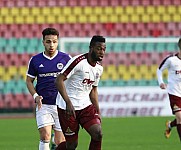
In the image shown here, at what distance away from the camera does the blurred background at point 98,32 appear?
875 inches

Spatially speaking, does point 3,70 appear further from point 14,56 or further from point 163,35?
point 163,35

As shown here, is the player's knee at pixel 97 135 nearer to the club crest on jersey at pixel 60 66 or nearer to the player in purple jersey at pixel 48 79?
the player in purple jersey at pixel 48 79

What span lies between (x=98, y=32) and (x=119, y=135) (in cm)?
977

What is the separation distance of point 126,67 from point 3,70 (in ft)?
14.3

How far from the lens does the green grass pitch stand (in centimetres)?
1183

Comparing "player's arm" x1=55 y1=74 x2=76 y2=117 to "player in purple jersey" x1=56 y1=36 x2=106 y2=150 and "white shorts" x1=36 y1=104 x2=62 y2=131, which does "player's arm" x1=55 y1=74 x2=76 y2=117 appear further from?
"white shorts" x1=36 y1=104 x2=62 y2=131

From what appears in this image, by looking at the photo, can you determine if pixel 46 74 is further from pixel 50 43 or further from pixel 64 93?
pixel 64 93

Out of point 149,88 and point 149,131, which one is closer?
point 149,131

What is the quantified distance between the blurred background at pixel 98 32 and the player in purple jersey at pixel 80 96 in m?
13.6

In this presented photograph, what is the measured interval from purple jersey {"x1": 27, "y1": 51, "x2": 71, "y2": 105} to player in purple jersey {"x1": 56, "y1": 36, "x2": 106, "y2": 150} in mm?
720

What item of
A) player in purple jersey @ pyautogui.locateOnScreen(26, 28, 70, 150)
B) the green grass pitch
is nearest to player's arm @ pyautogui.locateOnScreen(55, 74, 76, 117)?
player in purple jersey @ pyautogui.locateOnScreen(26, 28, 70, 150)

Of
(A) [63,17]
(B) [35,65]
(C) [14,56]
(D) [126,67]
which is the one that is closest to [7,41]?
(C) [14,56]

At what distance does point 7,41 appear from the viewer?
2300 cm

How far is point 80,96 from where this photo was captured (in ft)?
26.5
